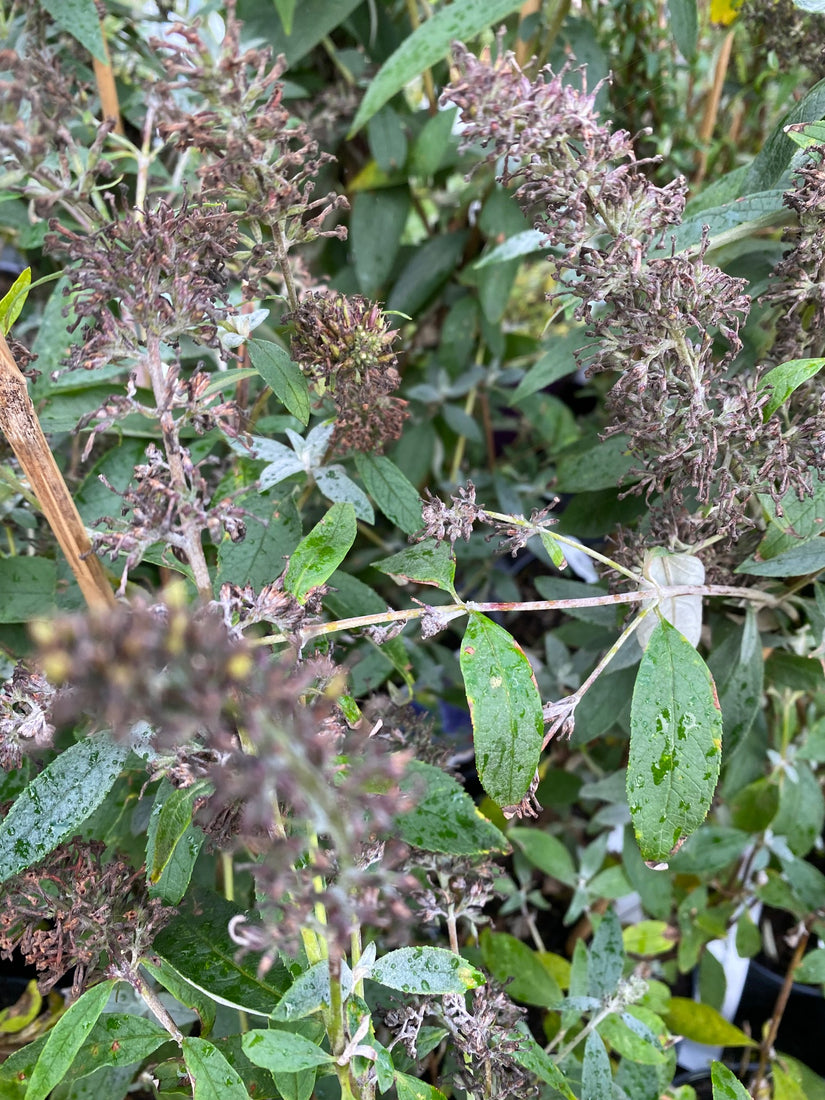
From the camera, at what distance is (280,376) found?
506mm

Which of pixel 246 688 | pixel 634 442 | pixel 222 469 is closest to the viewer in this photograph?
pixel 246 688

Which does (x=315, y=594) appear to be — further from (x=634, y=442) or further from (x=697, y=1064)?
(x=697, y=1064)

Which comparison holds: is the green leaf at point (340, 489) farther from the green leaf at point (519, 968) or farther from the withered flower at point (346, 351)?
the green leaf at point (519, 968)

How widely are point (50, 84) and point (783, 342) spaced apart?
1.74 ft

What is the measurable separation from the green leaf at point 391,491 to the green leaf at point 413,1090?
32 cm

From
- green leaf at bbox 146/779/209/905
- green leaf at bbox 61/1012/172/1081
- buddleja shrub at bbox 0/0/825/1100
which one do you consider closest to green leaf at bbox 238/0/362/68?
buddleja shrub at bbox 0/0/825/1100

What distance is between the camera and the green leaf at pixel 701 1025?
32.5 inches

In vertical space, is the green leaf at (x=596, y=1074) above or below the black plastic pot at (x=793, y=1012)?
above

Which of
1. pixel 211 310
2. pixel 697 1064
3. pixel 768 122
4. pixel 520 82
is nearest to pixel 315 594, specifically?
pixel 211 310

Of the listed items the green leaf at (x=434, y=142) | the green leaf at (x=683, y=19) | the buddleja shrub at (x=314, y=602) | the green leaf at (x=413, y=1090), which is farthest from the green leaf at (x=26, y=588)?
the green leaf at (x=683, y=19)

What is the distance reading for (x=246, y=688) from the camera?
0.98 ft

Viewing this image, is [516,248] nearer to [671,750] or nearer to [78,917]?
[671,750]

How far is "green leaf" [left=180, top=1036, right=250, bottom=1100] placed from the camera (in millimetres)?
418

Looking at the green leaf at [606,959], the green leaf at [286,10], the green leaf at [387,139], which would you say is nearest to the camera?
the green leaf at [606,959]
